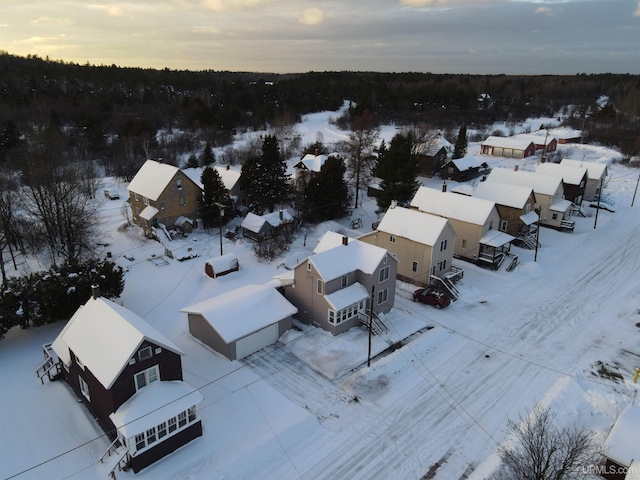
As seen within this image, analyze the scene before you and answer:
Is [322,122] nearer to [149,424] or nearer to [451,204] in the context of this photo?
[451,204]

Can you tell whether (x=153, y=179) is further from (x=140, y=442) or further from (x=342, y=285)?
(x=140, y=442)

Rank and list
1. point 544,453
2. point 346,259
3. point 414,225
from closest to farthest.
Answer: point 544,453 → point 346,259 → point 414,225

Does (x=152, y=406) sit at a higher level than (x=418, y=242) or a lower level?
lower

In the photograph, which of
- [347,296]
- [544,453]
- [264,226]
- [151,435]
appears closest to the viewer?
[544,453]

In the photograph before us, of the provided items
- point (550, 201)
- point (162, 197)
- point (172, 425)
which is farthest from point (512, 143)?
point (172, 425)

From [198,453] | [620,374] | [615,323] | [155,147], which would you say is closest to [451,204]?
[615,323]

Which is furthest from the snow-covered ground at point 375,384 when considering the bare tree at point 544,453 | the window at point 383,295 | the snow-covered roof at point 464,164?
the snow-covered roof at point 464,164
